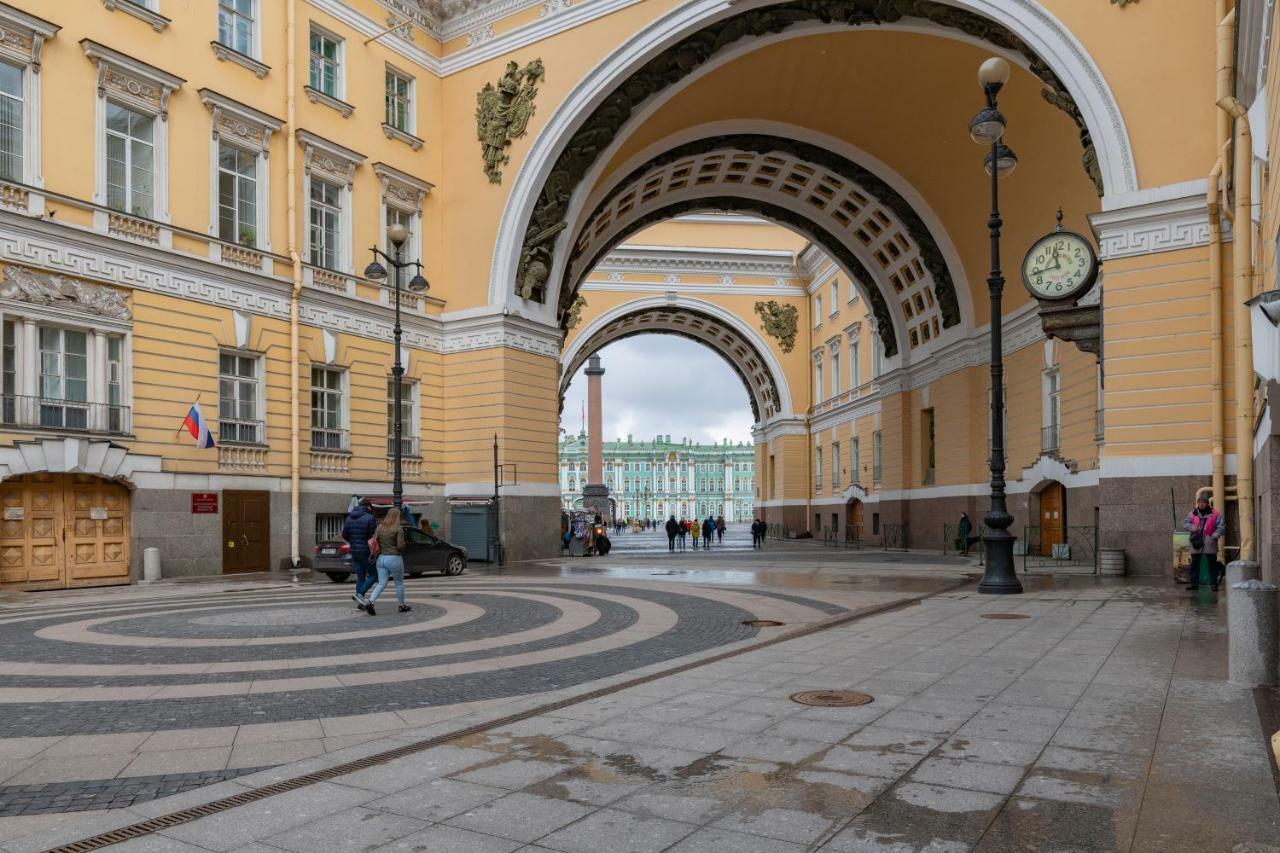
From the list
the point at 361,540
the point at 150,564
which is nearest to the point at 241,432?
the point at 150,564

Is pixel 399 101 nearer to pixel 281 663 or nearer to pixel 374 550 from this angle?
pixel 374 550

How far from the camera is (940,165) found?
31.4m

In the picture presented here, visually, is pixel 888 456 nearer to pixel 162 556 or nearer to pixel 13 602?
pixel 162 556

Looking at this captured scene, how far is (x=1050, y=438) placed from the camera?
27984 mm

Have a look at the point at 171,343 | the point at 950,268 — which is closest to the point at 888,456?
the point at 950,268

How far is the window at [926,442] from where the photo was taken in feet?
121

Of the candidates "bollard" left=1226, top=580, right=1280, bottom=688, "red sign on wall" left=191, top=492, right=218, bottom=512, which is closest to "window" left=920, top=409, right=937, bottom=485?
"red sign on wall" left=191, top=492, right=218, bottom=512

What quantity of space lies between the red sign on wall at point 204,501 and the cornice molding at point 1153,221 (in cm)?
2162

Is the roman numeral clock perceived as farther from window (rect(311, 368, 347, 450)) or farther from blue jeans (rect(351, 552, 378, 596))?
window (rect(311, 368, 347, 450))

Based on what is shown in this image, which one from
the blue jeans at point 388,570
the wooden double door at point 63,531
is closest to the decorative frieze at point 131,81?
the wooden double door at point 63,531

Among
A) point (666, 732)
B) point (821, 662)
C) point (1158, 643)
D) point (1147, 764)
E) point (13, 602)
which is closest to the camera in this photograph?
point (1147, 764)

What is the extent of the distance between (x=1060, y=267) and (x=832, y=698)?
49.5 ft

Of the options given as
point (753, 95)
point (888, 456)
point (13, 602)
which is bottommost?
point (13, 602)

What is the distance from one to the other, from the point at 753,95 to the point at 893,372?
13843 millimetres
